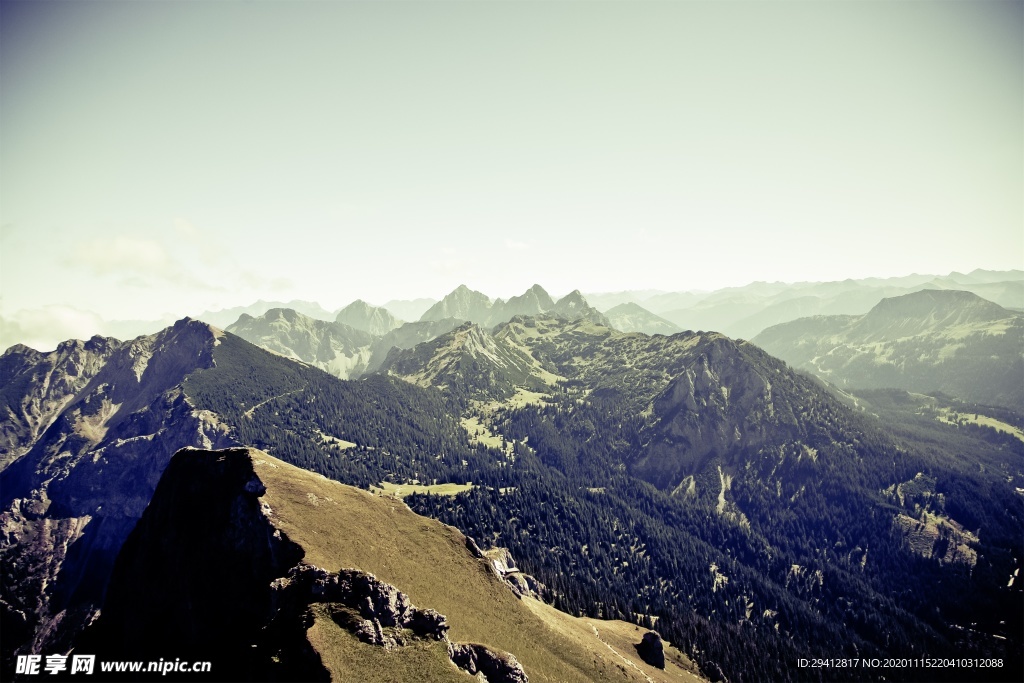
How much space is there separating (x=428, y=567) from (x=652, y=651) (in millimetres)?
80994

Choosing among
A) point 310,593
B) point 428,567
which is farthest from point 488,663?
point 310,593

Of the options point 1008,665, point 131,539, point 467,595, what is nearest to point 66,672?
point 131,539

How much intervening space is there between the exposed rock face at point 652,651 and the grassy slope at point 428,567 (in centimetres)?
798

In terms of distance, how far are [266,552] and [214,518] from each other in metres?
20.4

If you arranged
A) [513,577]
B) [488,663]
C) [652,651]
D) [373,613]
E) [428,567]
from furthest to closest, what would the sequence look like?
[513,577] < [652,651] < [428,567] < [488,663] < [373,613]

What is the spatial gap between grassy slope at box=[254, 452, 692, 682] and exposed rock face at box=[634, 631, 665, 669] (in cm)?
798

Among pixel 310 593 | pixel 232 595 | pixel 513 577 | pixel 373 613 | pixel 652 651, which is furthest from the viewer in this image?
pixel 513 577

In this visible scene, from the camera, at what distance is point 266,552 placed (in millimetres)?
102375

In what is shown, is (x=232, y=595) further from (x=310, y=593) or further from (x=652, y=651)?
(x=652, y=651)

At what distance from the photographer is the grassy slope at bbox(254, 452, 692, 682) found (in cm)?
10975

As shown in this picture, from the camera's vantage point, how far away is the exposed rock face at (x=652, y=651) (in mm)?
155250

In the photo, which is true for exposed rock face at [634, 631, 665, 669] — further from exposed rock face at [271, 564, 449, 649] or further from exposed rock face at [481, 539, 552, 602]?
exposed rock face at [271, 564, 449, 649]

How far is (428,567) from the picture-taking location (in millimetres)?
126750

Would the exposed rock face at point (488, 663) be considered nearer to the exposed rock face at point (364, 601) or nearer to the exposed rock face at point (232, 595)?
the exposed rock face at point (232, 595)
